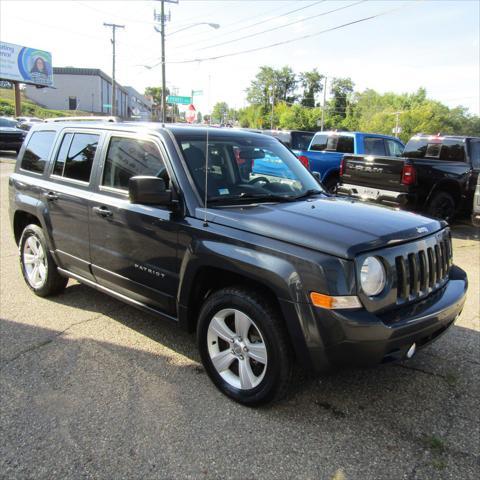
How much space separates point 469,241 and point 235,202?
6.54 meters

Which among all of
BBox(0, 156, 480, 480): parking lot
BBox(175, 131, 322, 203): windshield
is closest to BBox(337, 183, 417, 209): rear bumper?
BBox(175, 131, 322, 203): windshield

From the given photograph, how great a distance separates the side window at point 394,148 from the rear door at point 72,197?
900 cm

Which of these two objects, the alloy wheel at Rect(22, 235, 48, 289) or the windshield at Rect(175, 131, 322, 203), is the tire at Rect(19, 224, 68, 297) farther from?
the windshield at Rect(175, 131, 322, 203)

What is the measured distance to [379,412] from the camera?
3.04 m

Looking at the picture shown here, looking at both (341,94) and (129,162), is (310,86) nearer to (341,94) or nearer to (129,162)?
(341,94)

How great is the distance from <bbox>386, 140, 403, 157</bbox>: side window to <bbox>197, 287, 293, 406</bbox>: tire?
9.65 meters

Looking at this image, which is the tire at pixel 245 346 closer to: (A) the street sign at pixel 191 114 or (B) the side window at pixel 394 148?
(B) the side window at pixel 394 148

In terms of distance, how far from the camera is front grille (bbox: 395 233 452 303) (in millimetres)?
2764

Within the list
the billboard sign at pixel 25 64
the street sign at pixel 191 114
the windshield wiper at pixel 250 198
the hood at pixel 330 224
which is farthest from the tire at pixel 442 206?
the billboard sign at pixel 25 64

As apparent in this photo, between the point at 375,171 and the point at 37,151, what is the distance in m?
6.07

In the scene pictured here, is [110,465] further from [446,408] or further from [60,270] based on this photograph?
[60,270]

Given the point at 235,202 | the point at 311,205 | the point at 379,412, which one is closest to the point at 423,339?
the point at 379,412

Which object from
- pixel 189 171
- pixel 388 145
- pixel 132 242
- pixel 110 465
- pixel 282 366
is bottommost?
pixel 110 465

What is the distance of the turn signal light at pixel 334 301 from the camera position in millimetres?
2533
